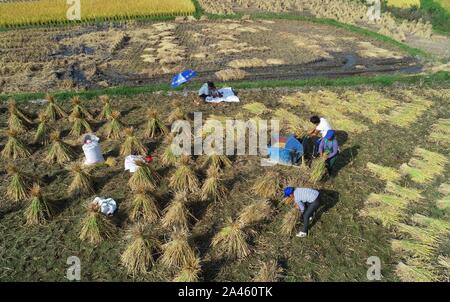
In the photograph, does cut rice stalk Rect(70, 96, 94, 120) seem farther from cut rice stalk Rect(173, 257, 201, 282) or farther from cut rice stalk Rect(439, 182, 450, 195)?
cut rice stalk Rect(439, 182, 450, 195)

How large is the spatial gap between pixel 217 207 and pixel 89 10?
59.4ft

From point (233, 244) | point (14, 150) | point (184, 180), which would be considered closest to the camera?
point (233, 244)

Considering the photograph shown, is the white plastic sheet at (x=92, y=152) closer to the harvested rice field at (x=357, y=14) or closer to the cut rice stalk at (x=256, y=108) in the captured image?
the cut rice stalk at (x=256, y=108)

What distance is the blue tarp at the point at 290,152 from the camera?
816 cm

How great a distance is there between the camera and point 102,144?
905cm

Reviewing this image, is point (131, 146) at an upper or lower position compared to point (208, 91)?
lower

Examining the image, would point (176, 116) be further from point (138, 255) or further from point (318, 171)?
point (138, 255)

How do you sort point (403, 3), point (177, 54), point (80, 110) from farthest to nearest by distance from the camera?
point (403, 3) → point (177, 54) → point (80, 110)

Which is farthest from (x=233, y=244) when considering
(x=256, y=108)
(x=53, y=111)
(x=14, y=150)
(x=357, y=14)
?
(x=357, y=14)

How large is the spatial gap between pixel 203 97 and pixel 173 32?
9035mm

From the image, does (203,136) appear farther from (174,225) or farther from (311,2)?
(311,2)

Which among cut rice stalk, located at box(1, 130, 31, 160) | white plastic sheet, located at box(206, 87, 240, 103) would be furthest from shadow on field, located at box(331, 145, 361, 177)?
cut rice stalk, located at box(1, 130, 31, 160)

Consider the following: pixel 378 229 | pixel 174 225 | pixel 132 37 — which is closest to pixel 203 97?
pixel 174 225

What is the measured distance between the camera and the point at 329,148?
7.63 m
